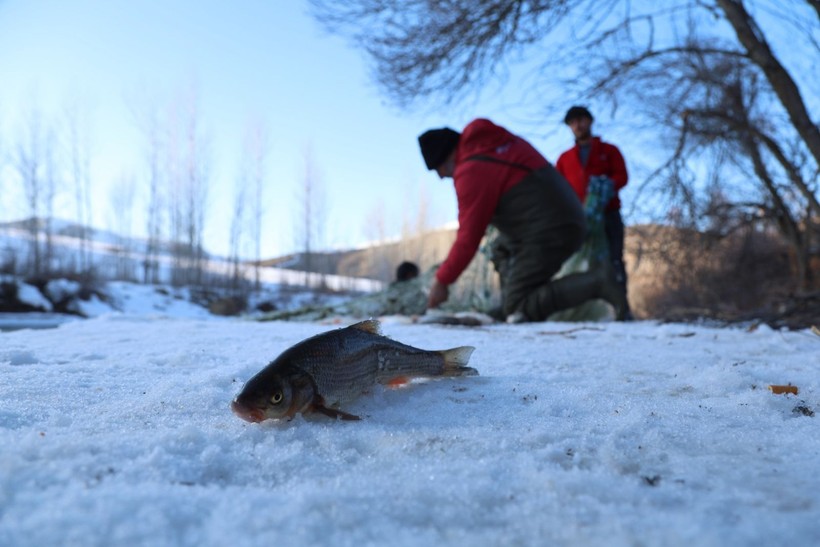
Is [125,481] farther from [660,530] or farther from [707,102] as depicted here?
[707,102]

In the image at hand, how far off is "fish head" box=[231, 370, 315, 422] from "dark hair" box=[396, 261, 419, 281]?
22.2 ft

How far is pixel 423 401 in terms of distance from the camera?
1.35 meters

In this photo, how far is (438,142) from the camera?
411 centimetres

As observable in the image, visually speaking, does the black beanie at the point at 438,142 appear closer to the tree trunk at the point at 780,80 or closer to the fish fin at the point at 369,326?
the fish fin at the point at 369,326

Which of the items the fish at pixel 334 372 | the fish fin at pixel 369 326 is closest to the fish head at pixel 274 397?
the fish at pixel 334 372

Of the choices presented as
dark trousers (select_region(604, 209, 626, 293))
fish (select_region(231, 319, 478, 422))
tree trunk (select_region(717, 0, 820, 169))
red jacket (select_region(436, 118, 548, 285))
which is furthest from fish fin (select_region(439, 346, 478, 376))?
tree trunk (select_region(717, 0, 820, 169))

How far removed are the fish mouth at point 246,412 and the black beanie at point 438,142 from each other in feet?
10.9

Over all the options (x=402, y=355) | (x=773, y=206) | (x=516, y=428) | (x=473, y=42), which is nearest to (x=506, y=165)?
(x=473, y=42)

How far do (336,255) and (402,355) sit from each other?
1499 inches

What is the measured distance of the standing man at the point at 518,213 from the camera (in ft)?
12.8

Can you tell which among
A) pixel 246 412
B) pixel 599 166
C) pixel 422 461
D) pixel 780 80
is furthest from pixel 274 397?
pixel 780 80

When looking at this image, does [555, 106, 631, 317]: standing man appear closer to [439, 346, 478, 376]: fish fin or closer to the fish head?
[439, 346, 478, 376]: fish fin

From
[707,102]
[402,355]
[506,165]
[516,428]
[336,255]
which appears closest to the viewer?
[516,428]

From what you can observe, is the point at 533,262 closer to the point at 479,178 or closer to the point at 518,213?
the point at 518,213
